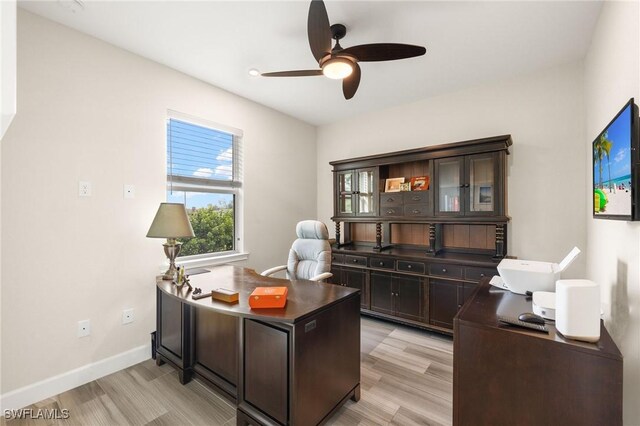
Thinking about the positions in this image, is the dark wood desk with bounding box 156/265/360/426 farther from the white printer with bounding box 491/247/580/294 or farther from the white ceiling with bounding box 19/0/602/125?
the white ceiling with bounding box 19/0/602/125

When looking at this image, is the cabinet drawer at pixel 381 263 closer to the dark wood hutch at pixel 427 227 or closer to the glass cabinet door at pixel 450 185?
the dark wood hutch at pixel 427 227

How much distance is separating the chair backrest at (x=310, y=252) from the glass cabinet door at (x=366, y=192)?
3.31 ft

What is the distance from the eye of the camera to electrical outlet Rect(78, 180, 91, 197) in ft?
7.09

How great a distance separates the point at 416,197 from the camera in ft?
A: 10.6

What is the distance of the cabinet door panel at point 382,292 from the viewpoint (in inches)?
126

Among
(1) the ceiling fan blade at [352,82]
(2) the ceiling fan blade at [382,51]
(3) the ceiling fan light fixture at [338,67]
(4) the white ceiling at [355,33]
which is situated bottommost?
(3) the ceiling fan light fixture at [338,67]

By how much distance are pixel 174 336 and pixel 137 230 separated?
3.24 ft

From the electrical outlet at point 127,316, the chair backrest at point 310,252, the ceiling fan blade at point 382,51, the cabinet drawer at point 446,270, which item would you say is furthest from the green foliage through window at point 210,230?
the cabinet drawer at point 446,270

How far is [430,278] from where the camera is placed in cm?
291

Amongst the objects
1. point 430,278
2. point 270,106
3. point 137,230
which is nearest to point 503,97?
point 430,278

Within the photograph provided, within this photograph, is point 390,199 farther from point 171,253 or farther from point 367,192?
point 171,253

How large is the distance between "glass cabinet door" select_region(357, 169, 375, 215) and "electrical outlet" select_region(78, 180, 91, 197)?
9.21ft

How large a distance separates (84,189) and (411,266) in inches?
121

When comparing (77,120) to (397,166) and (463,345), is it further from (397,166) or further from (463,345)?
(397,166)
